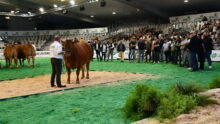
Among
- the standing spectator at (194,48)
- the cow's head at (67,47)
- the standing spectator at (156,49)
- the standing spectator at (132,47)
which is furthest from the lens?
the standing spectator at (132,47)

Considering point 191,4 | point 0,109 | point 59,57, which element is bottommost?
point 0,109

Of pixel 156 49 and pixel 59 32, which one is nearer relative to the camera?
pixel 156 49

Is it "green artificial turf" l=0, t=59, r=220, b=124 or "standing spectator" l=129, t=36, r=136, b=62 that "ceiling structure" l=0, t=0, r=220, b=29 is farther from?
"green artificial turf" l=0, t=59, r=220, b=124

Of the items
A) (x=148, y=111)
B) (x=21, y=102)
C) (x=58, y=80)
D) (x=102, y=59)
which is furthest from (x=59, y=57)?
(x=102, y=59)

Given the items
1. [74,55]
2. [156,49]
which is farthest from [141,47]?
[74,55]

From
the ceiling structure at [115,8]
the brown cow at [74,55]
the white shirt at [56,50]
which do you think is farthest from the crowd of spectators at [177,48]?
the ceiling structure at [115,8]

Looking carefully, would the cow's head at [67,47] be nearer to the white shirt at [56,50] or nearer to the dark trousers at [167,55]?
the white shirt at [56,50]

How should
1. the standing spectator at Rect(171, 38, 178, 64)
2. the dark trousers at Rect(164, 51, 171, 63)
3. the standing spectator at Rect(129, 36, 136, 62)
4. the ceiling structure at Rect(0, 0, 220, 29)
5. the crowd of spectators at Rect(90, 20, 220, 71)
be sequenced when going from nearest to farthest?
1. the crowd of spectators at Rect(90, 20, 220, 71)
2. the standing spectator at Rect(171, 38, 178, 64)
3. the dark trousers at Rect(164, 51, 171, 63)
4. the standing spectator at Rect(129, 36, 136, 62)
5. the ceiling structure at Rect(0, 0, 220, 29)

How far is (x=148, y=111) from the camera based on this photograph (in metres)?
4.35

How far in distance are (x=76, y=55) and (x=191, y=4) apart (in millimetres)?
27027

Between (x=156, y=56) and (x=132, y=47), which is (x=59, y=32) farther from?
(x=156, y=56)

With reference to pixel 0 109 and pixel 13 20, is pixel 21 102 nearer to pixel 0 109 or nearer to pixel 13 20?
pixel 0 109

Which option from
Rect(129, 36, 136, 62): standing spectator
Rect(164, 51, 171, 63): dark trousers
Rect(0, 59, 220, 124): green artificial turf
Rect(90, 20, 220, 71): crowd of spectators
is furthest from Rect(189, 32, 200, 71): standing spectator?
Rect(129, 36, 136, 62): standing spectator

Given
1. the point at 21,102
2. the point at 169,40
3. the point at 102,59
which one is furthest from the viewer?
the point at 102,59
